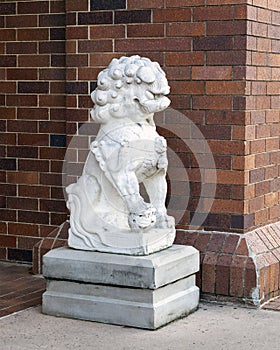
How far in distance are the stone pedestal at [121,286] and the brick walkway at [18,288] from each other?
1.10 feet

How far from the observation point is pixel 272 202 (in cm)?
741

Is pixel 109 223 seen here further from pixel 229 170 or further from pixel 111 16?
pixel 111 16

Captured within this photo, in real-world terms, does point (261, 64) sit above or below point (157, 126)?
above

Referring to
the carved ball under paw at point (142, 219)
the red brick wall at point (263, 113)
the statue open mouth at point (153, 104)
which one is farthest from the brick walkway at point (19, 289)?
the statue open mouth at point (153, 104)

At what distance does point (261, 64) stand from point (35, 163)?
212 cm

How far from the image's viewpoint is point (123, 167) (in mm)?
6406

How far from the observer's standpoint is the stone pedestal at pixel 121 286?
20.4 ft

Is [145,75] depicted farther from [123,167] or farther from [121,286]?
[121,286]

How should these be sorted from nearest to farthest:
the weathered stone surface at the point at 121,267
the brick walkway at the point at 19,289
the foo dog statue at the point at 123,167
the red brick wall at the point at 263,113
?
the weathered stone surface at the point at 121,267, the foo dog statue at the point at 123,167, the brick walkway at the point at 19,289, the red brick wall at the point at 263,113

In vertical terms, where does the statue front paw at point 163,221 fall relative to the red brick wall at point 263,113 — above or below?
below

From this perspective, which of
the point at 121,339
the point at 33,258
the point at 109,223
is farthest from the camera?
the point at 33,258

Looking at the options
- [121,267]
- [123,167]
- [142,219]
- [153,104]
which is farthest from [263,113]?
[121,267]

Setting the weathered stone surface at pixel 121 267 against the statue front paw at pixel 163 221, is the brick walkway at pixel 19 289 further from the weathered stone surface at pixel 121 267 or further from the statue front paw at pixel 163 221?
the statue front paw at pixel 163 221

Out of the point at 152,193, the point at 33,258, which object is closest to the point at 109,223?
the point at 152,193
